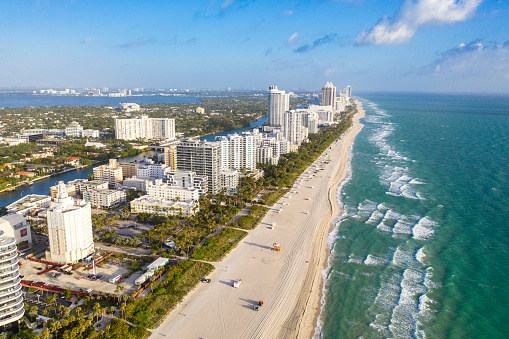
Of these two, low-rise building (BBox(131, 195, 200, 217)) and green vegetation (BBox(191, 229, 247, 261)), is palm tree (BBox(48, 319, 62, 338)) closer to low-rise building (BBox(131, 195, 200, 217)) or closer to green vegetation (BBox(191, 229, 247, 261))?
green vegetation (BBox(191, 229, 247, 261))

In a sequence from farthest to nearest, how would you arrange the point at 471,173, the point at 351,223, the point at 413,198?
the point at 471,173 < the point at 413,198 < the point at 351,223

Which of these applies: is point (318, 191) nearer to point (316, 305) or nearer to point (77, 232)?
point (316, 305)

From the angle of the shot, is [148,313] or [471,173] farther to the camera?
[471,173]

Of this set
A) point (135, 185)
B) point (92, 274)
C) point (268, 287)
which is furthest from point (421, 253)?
point (135, 185)

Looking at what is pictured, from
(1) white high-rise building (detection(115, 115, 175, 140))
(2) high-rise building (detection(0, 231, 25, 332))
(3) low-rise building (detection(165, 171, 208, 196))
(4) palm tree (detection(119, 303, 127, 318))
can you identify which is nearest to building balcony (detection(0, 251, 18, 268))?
(2) high-rise building (detection(0, 231, 25, 332))

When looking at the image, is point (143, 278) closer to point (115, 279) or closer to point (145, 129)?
point (115, 279)

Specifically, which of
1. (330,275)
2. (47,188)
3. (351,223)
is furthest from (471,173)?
(47,188)

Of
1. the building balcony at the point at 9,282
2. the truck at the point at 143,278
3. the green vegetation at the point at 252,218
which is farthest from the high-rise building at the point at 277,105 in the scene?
the building balcony at the point at 9,282
